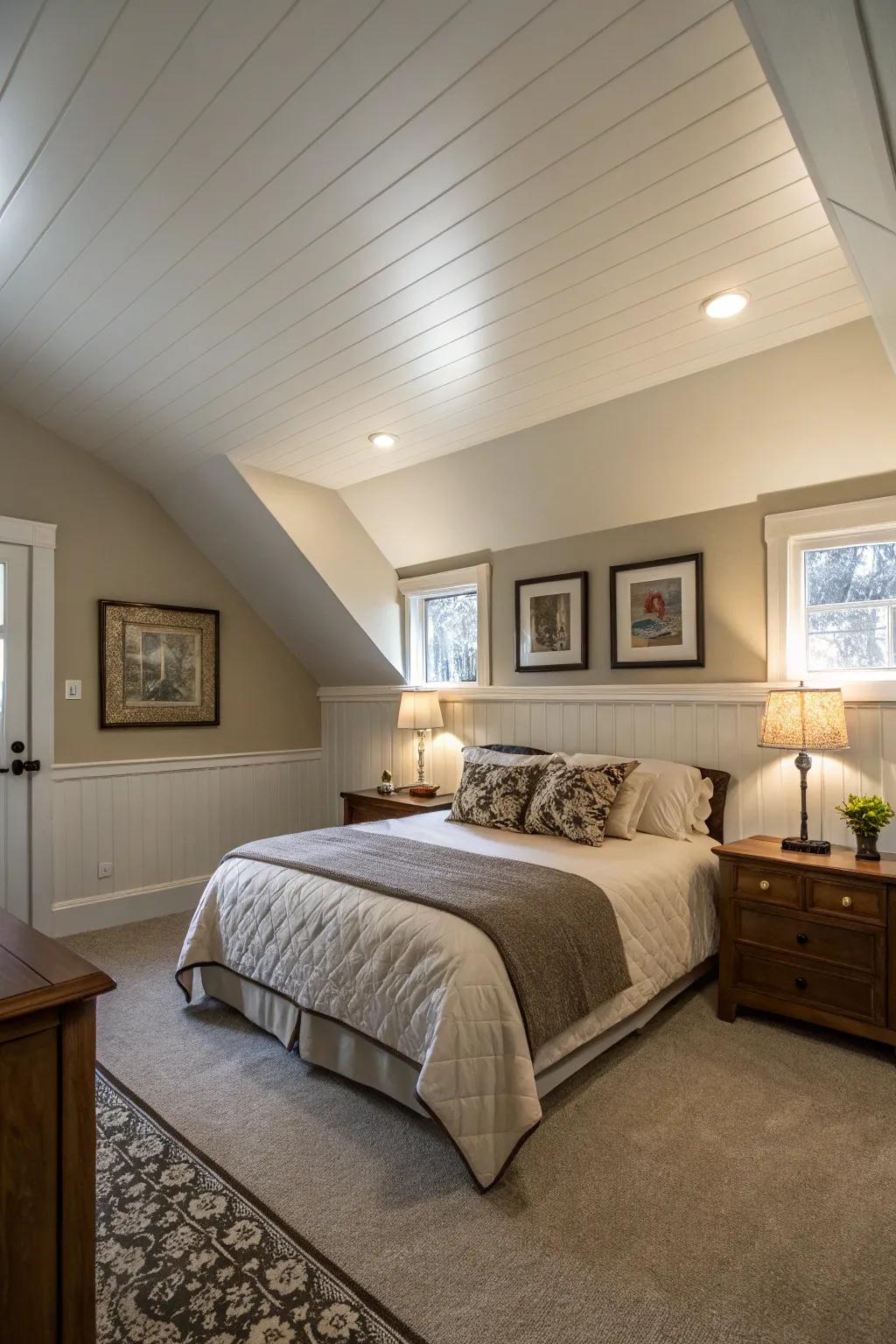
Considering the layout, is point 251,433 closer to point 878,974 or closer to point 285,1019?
point 285,1019

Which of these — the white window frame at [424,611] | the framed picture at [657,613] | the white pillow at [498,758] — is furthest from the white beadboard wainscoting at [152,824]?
the framed picture at [657,613]

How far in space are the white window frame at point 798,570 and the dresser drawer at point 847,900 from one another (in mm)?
848

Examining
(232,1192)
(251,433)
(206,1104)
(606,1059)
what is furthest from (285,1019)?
(251,433)

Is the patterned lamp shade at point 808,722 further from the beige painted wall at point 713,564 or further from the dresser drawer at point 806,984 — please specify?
the dresser drawer at point 806,984

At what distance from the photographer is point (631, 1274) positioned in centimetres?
162

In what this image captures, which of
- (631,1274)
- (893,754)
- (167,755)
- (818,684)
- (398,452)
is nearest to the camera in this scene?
(631,1274)

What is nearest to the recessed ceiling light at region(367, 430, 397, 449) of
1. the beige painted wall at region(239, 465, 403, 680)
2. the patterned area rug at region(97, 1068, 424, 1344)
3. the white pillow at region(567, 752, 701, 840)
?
the beige painted wall at region(239, 465, 403, 680)

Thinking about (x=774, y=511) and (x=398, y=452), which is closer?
(x=774, y=511)

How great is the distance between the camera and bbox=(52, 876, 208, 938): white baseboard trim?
13.0ft

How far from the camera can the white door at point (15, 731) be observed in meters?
3.76

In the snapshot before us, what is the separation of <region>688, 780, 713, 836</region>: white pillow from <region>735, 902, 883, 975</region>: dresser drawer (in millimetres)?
513

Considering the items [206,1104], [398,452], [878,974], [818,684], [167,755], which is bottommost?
[206,1104]

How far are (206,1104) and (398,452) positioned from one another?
3053 mm

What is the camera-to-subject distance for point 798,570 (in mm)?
3256
